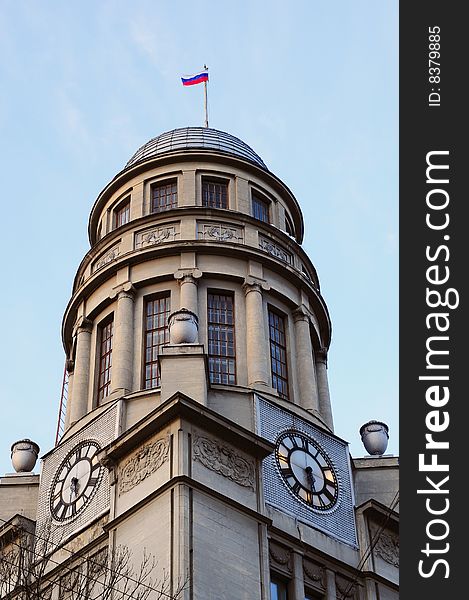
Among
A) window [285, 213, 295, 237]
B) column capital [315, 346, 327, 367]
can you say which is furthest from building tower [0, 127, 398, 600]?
window [285, 213, 295, 237]

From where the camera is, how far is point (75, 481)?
115 ft

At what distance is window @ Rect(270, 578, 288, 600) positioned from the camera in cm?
3145

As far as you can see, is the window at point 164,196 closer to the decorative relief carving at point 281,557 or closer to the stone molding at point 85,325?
the stone molding at point 85,325

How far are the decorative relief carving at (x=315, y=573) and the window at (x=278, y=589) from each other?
910 mm

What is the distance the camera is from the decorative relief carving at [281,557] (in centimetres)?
3184

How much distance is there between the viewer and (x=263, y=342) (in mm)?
38812

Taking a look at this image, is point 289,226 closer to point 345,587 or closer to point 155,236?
point 155,236

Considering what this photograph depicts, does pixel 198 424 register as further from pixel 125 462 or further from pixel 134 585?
pixel 134 585

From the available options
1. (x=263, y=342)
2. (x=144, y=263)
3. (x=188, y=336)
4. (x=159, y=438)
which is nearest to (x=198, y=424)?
(x=159, y=438)

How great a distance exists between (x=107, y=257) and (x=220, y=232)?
4.22 metres

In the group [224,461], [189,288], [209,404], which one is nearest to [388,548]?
[224,461]

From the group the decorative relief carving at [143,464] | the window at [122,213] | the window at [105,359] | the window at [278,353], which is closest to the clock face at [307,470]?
the window at [278,353]

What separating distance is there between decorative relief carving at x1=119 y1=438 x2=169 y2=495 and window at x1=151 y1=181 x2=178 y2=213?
13470 millimetres

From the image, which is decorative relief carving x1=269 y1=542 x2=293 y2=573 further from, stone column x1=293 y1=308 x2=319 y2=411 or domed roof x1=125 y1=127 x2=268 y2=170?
domed roof x1=125 y1=127 x2=268 y2=170
